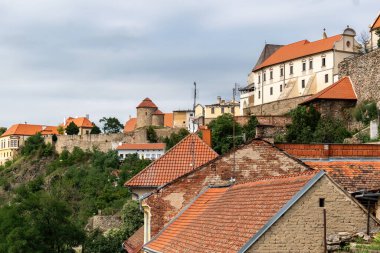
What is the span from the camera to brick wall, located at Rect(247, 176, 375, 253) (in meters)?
11.9

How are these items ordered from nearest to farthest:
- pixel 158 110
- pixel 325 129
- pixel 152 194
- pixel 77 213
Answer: pixel 152 194
pixel 325 129
pixel 77 213
pixel 158 110

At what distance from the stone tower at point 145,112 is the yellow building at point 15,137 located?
36165 mm

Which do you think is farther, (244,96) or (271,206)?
(244,96)

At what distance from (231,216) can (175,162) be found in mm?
9910

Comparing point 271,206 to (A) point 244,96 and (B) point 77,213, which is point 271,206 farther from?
(A) point 244,96

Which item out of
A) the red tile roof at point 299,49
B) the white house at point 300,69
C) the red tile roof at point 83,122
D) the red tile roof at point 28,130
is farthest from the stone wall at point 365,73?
the red tile roof at point 28,130

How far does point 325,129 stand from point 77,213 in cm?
2771

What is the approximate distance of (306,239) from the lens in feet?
39.7

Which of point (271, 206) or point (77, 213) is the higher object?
point (271, 206)

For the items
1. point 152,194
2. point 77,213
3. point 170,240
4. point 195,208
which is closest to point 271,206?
point 170,240

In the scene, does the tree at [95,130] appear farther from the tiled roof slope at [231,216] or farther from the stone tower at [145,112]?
the tiled roof slope at [231,216]

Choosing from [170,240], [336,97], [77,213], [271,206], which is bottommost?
[77,213]

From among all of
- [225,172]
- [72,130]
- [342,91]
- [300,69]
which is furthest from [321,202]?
[72,130]

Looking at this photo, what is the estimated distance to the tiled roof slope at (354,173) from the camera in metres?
18.9
